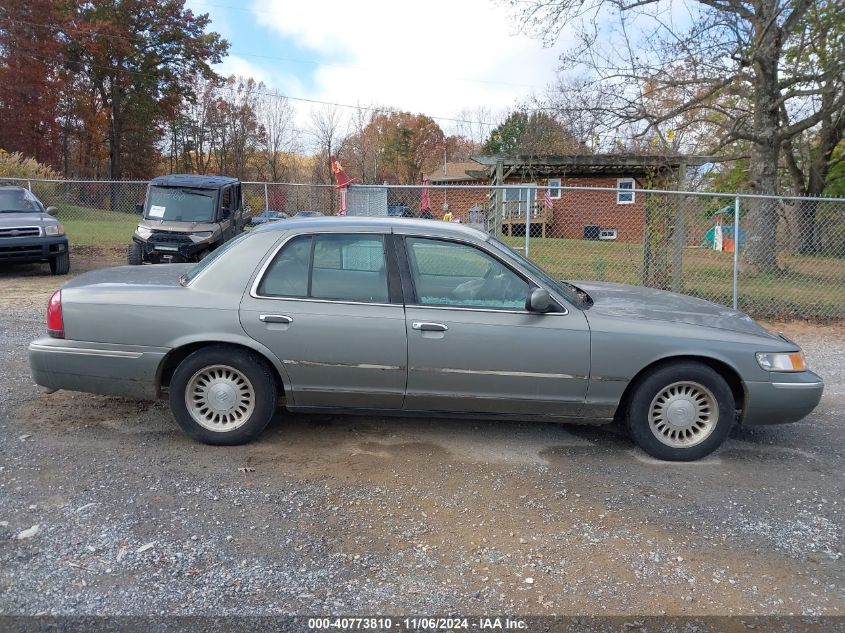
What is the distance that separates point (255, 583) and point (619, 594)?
1.63 meters

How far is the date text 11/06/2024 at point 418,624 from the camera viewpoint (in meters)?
2.54

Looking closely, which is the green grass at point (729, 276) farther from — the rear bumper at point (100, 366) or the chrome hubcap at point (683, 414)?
the rear bumper at point (100, 366)

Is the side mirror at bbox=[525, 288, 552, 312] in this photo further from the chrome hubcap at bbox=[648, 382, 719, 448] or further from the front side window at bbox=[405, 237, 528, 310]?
the chrome hubcap at bbox=[648, 382, 719, 448]

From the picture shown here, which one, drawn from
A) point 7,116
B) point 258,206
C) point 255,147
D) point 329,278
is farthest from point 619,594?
point 255,147

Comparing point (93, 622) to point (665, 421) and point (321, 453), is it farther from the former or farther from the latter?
point (665, 421)

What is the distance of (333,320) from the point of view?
411 cm

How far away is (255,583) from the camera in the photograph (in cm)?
279

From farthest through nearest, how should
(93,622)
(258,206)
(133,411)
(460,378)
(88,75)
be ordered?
(88,75), (258,206), (133,411), (460,378), (93,622)

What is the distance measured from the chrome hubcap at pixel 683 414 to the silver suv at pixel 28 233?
1128cm

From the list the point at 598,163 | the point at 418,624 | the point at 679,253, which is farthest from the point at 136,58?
the point at 418,624

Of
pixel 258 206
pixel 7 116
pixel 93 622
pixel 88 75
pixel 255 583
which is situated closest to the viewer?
pixel 93 622

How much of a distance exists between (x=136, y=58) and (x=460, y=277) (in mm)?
44872

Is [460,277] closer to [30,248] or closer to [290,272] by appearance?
[290,272]

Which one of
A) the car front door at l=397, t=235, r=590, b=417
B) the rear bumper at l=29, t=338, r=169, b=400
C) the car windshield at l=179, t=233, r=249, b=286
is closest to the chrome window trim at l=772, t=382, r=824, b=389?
the car front door at l=397, t=235, r=590, b=417
